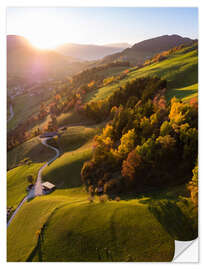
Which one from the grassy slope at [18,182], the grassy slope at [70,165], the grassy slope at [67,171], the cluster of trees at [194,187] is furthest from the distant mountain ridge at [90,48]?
the grassy slope at [18,182]

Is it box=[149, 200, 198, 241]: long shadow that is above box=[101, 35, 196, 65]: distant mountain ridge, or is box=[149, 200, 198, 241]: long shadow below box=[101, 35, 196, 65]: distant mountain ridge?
below

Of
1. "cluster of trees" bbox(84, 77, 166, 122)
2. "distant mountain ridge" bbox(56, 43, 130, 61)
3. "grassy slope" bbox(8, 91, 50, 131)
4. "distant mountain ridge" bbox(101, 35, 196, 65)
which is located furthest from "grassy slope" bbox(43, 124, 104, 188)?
"grassy slope" bbox(8, 91, 50, 131)

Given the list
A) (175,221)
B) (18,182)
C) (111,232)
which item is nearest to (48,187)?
(18,182)

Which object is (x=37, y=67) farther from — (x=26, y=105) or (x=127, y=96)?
(x=127, y=96)

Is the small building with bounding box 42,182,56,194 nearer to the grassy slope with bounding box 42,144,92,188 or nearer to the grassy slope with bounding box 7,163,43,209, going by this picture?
the grassy slope with bounding box 42,144,92,188
